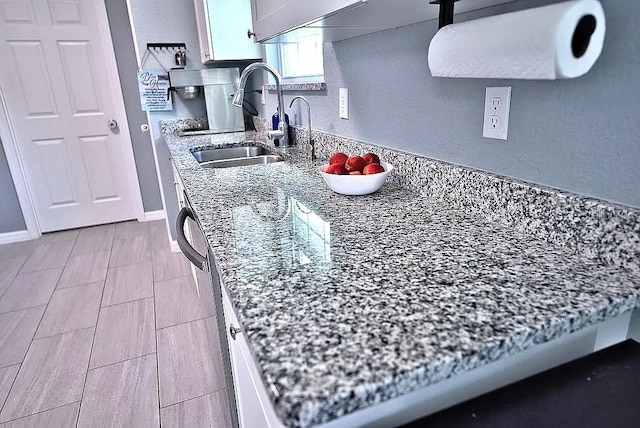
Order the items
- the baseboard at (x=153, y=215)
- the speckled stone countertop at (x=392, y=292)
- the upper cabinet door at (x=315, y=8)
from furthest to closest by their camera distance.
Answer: the baseboard at (x=153, y=215), the upper cabinet door at (x=315, y=8), the speckled stone countertop at (x=392, y=292)

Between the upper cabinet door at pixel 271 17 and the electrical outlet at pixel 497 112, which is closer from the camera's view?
the electrical outlet at pixel 497 112

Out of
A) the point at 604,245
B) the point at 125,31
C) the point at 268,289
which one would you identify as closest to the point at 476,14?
the point at 604,245

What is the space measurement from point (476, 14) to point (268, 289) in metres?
0.72

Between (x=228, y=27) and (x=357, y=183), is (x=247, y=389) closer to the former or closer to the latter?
(x=357, y=183)

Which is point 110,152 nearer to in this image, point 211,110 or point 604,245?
point 211,110

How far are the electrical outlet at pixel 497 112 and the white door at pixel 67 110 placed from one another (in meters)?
3.32

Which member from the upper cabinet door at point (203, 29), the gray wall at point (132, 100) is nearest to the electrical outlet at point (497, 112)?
the upper cabinet door at point (203, 29)

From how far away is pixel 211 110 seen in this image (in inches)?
103

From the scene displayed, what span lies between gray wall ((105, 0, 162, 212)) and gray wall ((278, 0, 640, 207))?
2.66 metres

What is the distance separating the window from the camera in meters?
1.96

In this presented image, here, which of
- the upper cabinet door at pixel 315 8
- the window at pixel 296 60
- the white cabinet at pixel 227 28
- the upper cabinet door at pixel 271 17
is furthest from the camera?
the white cabinet at pixel 227 28

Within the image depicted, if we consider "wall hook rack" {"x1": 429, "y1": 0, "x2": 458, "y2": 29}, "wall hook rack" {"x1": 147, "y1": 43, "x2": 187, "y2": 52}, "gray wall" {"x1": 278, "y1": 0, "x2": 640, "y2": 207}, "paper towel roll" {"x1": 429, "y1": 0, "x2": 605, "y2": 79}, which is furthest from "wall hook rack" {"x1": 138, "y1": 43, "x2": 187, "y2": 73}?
"paper towel roll" {"x1": 429, "y1": 0, "x2": 605, "y2": 79}

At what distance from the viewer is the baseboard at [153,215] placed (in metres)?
3.67

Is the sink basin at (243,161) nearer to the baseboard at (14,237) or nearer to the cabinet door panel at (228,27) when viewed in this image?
the cabinet door panel at (228,27)
